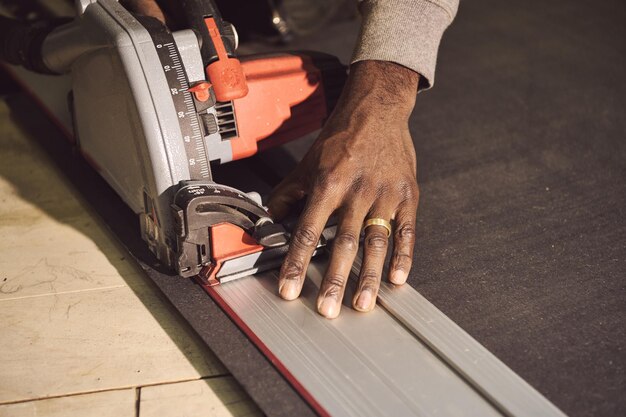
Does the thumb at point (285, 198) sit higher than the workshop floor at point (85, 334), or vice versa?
the thumb at point (285, 198)

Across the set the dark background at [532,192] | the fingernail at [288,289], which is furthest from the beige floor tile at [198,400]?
the dark background at [532,192]

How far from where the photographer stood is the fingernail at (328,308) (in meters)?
1.55

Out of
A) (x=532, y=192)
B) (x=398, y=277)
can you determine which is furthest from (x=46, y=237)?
(x=532, y=192)

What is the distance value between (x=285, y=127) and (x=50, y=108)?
763 mm

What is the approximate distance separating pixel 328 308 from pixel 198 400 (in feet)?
1.06

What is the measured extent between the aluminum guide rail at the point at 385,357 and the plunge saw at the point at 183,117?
130mm

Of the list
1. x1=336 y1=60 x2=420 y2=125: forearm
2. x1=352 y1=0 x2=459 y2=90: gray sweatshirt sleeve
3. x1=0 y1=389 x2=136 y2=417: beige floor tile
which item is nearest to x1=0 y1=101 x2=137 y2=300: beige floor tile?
x1=0 y1=389 x2=136 y2=417: beige floor tile

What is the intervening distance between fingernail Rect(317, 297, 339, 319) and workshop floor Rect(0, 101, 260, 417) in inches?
9.2

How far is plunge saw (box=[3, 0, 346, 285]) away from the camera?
5.03 feet

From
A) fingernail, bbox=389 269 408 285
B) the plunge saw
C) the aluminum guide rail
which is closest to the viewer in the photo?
the aluminum guide rail

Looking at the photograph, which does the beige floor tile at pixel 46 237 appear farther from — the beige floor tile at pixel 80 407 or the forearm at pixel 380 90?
the forearm at pixel 380 90

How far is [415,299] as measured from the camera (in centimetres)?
164

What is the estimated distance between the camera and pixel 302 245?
1566 mm

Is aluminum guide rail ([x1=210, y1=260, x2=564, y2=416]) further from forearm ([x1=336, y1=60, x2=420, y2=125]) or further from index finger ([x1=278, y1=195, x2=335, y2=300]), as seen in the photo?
forearm ([x1=336, y1=60, x2=420, y2=125])
